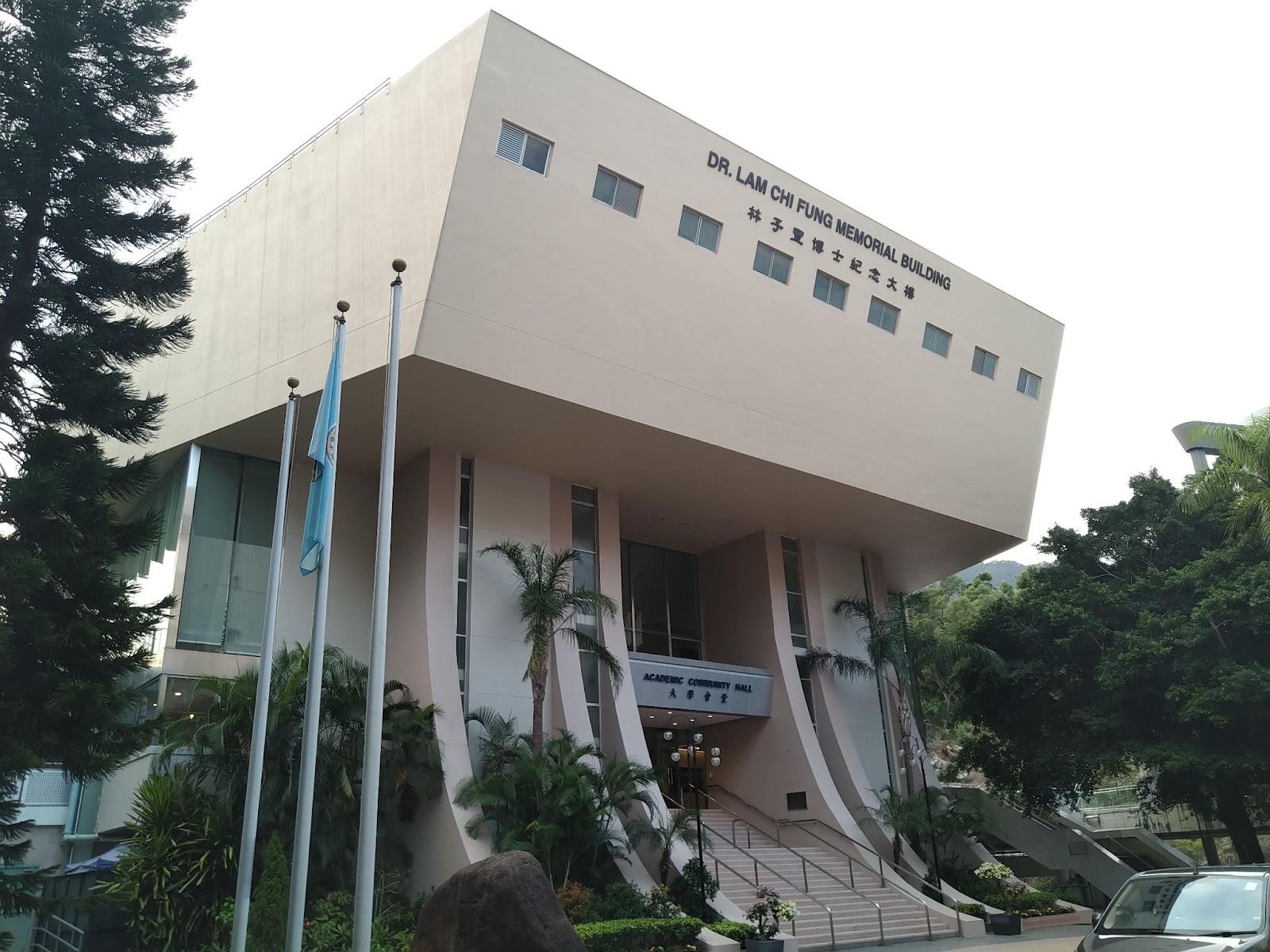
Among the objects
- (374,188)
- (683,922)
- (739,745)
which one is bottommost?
(683,922)

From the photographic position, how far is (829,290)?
2397 centimetres

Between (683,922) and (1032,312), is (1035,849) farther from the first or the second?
(683,922)

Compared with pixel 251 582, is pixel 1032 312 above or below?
above

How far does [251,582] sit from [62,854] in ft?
23.1

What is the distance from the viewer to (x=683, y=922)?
54.9 ft

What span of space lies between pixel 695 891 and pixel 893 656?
10137mm

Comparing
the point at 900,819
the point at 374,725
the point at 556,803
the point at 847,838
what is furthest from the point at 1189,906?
the point at 900,819

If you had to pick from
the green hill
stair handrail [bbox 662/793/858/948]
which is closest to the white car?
stair handrail [bbox 662/793/858/948]

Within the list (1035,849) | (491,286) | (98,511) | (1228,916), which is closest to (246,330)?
(491,286)

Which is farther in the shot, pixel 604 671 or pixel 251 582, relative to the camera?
pixel 604 671

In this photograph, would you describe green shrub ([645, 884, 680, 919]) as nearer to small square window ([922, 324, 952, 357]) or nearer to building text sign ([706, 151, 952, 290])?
building text sign ([706, 151, 952, 290])

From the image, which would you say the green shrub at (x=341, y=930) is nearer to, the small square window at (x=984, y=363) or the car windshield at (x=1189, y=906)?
the car windshield at (x=1189, y=906)

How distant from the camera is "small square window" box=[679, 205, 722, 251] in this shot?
21.4 meters

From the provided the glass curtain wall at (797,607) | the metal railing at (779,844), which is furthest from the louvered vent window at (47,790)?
the glass curtain wall at (797,607)
